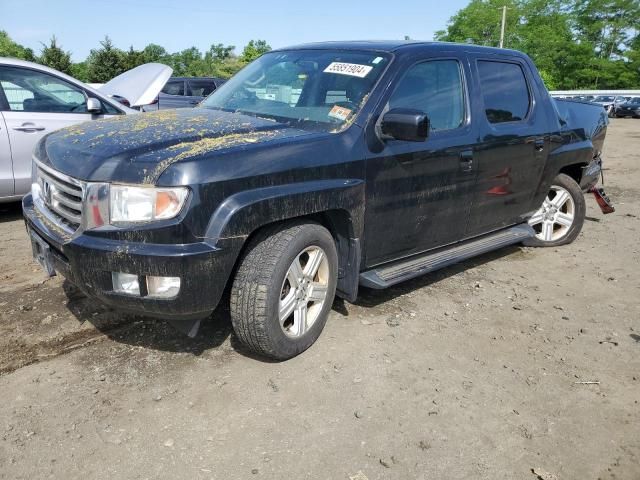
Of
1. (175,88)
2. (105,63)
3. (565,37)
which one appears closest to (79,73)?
(105,63)

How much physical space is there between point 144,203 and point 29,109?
4.12 meters

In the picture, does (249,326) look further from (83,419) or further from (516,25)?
(516,25)

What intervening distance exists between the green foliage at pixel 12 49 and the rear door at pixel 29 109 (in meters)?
52.6

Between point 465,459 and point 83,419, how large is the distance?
1.81 metres

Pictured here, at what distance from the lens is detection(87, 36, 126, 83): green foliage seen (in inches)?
1907

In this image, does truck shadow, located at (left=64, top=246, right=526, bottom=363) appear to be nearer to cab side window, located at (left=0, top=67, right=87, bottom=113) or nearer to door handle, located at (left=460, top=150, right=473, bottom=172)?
door handle, located at (left=460, top=150, right=473, bottom=172)

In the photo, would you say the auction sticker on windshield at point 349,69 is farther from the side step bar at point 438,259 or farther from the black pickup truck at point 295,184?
the side step bar at point 438,259

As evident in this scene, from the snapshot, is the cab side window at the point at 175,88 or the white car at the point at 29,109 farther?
the cab side window at the point at 175,88

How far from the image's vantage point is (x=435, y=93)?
396 cm

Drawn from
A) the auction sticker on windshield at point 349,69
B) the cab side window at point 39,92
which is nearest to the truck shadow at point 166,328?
the auction sticker on windshield at point 349,69

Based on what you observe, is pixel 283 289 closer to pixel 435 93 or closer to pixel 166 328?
pixel 166 328

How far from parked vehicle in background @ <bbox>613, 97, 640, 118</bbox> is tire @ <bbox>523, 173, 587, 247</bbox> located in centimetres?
3367

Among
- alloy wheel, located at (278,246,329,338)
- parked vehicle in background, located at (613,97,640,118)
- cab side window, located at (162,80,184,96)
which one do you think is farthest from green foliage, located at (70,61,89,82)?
alloy wheel, located at (278,246,329,338)

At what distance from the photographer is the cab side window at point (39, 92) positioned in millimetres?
5875
